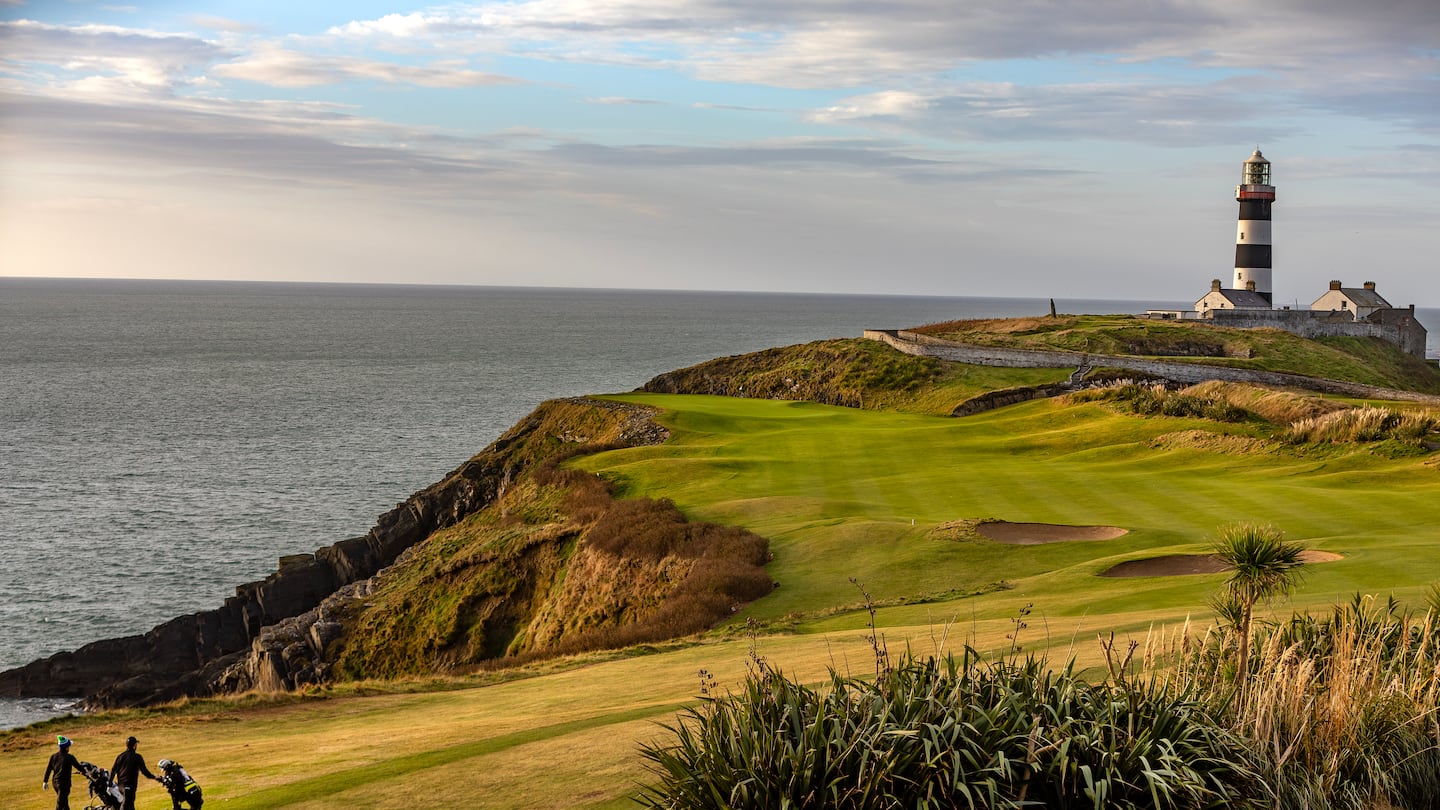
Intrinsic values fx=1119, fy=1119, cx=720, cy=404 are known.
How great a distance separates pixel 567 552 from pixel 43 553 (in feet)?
91.9

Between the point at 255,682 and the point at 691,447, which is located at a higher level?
the point at 691,447

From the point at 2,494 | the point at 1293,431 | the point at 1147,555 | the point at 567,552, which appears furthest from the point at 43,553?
the point at 1293,431

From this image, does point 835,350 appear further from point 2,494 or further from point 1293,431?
point 2,494

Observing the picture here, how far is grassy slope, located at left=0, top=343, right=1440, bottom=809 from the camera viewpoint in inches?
570

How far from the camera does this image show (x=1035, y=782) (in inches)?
366

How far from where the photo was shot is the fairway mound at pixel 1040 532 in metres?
29.2

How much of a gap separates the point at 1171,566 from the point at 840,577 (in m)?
7.78

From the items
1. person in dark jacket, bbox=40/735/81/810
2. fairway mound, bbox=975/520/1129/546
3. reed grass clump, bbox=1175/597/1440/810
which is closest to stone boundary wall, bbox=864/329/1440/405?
fairway mound, bbox=975/520/1129/546

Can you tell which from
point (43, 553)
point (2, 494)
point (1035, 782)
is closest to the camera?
point (1035, 782)

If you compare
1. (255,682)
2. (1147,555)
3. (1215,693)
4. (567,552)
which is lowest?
(255,682)

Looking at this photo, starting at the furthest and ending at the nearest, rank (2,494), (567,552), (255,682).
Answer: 1. (2,494)
2. (567,552)
3. (255,682)

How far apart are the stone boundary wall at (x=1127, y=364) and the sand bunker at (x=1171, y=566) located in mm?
34803

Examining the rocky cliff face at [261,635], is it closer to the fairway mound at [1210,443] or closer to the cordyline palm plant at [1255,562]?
the fairway mound at [1210,443]

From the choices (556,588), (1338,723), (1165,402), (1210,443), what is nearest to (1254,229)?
(1165,402)
